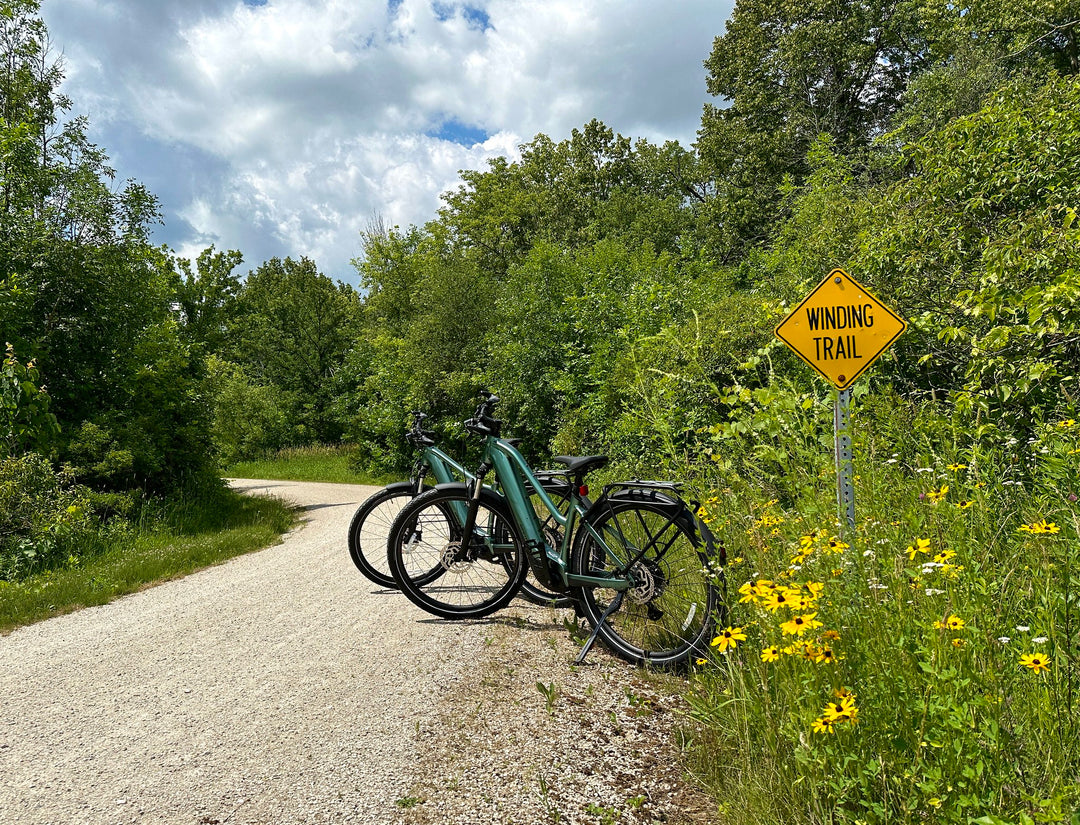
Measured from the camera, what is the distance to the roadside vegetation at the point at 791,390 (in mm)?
2104

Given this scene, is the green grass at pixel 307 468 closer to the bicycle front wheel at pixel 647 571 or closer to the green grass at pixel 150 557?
the green grass at pixel 150 557

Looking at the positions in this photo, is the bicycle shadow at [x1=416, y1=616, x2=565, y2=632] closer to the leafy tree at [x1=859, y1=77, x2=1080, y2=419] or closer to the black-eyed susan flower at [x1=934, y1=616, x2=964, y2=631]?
the black-eyed susan flower at [x1=934, y1=616, x2=964, y2=631]

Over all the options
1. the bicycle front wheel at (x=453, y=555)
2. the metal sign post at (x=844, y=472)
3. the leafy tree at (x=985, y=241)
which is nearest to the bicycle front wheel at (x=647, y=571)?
the bicycle front wheel at (x=453, y=555)

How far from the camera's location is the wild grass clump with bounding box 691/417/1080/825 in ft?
5.86

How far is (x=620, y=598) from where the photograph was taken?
3934 millimetres

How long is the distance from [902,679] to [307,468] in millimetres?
24831

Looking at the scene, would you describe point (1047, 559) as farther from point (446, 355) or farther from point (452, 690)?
point (446, 355)

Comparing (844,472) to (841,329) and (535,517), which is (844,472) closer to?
(841,329)

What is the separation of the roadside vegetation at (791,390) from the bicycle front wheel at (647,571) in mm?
262

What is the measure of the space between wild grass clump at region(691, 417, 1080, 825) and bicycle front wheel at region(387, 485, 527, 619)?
174cm

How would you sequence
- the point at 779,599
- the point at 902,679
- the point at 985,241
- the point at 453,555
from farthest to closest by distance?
the point at 985,241
the point at 453,555
the point at 779,599
the point at 902,679

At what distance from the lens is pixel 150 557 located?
7.41 meters

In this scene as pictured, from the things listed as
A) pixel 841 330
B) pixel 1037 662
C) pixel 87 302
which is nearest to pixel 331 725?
pixel 1037 662

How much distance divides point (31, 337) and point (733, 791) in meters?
10.6
